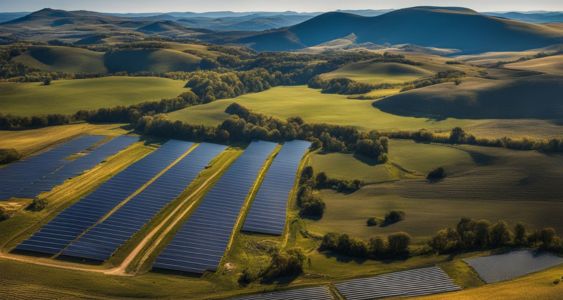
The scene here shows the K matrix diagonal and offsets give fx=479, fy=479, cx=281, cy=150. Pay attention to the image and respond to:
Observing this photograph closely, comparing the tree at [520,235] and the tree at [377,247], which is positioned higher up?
the tree at [520,235]

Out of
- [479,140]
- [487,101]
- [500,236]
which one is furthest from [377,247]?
[487,101]

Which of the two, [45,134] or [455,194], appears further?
[45,134]

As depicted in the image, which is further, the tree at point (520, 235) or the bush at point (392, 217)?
the bush at point (392, 217)

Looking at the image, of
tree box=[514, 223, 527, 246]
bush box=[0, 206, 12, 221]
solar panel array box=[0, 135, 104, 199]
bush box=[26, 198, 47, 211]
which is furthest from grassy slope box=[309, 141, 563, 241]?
solar panel array box=[0, 135, 104, 199]

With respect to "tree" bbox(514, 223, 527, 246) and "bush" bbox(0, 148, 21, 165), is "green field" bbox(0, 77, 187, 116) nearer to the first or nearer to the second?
"bush" bbox(0, 148, 21, 165)

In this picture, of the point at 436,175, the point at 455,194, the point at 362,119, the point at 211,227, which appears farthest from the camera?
the point at 362,119

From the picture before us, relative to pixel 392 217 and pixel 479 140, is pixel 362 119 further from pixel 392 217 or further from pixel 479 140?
pixel 392 217

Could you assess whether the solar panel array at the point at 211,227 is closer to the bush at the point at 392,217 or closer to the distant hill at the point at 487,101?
the bush at the point at 392,217

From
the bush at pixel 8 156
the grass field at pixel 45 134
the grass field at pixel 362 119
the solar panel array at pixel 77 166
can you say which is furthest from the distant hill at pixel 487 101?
the bush at pixel 8 156
